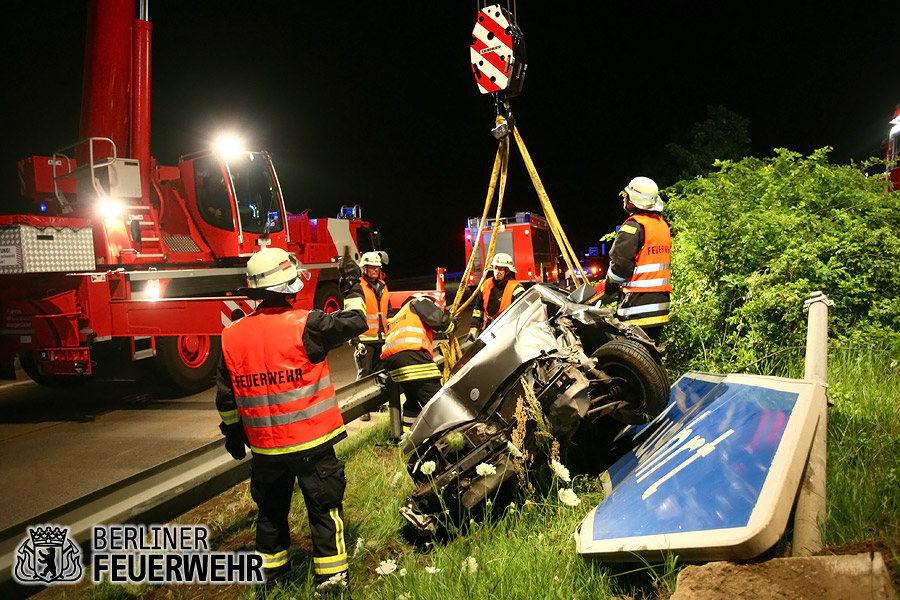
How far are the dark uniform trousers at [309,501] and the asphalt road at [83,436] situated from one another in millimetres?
1827

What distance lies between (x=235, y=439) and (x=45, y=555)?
949mm

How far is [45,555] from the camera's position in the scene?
82.7 inches

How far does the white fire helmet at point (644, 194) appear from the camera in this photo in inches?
169

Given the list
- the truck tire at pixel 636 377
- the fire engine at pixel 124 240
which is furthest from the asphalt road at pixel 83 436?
the truck tire at pixel 636 377

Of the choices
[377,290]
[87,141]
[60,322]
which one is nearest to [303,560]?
[377,290]

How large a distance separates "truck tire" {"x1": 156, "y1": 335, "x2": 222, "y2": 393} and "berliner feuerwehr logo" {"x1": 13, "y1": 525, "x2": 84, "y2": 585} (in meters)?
5.30

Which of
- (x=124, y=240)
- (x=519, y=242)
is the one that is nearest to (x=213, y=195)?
(x=124, y=240)

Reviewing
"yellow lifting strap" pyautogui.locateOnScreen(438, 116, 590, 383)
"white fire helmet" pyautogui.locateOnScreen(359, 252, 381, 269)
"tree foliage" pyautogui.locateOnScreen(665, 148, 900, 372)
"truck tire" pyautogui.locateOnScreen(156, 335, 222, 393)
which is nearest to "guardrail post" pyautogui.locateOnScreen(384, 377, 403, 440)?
"yellow lifting strap" pyautogui.locateOnScreen(438, 116, 590, 383)

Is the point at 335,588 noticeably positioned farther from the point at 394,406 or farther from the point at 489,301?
the point at 489,301

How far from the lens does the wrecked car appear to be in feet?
9.52

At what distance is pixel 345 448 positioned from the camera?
4.82 meters

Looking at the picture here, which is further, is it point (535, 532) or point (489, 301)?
point (489, 301)

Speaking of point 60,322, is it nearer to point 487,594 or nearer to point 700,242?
point 487,594

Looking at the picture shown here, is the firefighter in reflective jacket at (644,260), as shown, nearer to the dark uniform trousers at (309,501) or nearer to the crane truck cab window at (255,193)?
the dark uniform trousers at (309,501)
